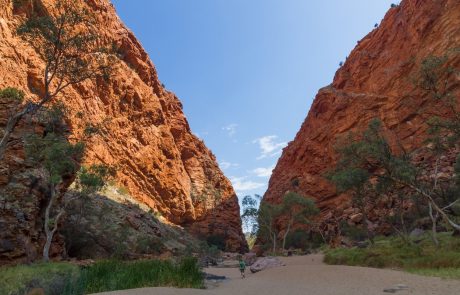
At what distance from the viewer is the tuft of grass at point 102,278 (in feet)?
40.5

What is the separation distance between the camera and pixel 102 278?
1350 centimetres

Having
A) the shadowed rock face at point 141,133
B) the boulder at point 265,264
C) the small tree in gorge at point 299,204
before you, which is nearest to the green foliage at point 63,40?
the boulder at point 265,264

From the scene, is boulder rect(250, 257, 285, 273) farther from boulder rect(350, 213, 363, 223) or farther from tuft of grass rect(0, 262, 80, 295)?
boulder rect(350, 213, 363, 223)

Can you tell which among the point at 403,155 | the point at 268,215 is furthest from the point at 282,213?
the point at 403,155

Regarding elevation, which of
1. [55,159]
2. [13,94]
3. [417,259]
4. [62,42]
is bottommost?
[417,259]

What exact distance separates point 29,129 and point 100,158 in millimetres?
37270

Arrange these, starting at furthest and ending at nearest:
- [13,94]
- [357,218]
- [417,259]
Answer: [357,218] → [13,94] → [417,259]

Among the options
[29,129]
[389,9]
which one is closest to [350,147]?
[29,129]

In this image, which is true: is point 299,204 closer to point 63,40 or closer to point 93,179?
point 93,179

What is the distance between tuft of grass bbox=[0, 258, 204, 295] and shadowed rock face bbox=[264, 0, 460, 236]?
5196 centimetres

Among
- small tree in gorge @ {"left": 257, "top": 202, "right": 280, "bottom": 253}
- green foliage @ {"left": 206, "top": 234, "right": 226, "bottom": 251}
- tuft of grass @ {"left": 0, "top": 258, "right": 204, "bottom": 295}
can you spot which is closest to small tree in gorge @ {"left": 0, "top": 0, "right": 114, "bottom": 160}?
tuft of grass @ {"left": 0, "top": 258, "right": 204, "bottom": 295}

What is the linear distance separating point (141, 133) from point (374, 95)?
5271 cm

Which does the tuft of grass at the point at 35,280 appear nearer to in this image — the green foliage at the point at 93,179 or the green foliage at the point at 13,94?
the green foliage at the point at 13,94

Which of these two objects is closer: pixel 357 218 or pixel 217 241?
pixel 357 218
